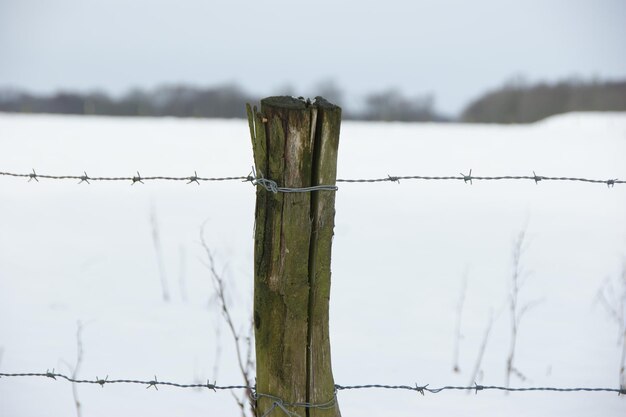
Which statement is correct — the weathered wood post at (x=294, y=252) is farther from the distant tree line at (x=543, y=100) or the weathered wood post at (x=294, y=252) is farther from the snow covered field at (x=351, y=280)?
the distant tree line at (x=543, y=100)

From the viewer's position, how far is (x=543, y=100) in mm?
58500

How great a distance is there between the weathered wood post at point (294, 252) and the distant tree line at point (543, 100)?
51.1 metres

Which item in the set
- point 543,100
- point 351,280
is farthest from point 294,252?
point 543,100

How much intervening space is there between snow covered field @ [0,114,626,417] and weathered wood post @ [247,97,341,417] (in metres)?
1.47

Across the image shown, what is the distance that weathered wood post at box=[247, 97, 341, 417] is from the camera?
1.94 m

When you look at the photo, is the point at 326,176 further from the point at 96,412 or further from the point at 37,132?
the point at 37,132

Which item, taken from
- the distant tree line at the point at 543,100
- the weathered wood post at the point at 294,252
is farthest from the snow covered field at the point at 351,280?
the distant tree line at the point at 543,100

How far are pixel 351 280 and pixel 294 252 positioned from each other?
4433 mm

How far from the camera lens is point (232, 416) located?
3422mm

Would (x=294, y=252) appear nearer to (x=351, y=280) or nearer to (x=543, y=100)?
(x=351, y=280)

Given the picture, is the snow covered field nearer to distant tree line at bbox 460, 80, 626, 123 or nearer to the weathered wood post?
the weathered wood post

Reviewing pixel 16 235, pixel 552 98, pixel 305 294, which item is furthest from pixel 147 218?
pixel 552 98

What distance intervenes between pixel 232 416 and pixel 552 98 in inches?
2382

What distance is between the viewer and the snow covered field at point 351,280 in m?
3.71
